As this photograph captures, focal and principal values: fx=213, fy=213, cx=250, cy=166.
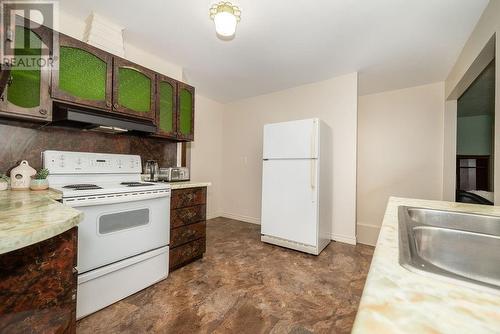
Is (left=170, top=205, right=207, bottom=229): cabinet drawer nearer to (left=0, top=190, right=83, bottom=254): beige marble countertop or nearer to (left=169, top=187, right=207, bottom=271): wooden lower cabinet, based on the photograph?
(left=169, top=187, right=207, bottom=271): wooden lower cabinet

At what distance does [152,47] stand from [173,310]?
2496 millimetres

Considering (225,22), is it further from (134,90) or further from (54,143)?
(54,143)

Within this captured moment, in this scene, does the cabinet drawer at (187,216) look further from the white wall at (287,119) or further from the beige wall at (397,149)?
the beige wall at (397,149)

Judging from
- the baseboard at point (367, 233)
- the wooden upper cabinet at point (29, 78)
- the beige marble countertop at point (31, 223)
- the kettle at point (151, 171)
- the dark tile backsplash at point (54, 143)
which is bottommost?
the baseboard at point (367, 233)

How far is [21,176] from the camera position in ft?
4.81

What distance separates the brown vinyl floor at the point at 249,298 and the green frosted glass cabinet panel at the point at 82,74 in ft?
5.34

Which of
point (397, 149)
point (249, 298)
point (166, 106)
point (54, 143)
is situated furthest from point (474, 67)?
point (54, 143)

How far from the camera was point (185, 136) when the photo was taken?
97.6 inches

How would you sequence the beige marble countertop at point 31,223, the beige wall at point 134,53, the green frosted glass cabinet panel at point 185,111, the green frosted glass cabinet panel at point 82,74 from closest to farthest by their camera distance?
the beige marble countertop at point 31,223 < the green frosted glass cabinet panel at point 82,74 < the beige wall at point 134,53 < the green frosted glass cabinet panel at point 185,111

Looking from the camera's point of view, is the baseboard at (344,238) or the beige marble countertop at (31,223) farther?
the baseboard at (344,238)

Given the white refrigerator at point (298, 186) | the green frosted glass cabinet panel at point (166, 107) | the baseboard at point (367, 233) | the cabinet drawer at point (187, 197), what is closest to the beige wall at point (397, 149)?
the baseboard at point (367, 233)

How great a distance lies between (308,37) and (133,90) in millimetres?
1743

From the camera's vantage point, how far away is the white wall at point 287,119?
9.41ft

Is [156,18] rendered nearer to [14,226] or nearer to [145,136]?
[145,136]
